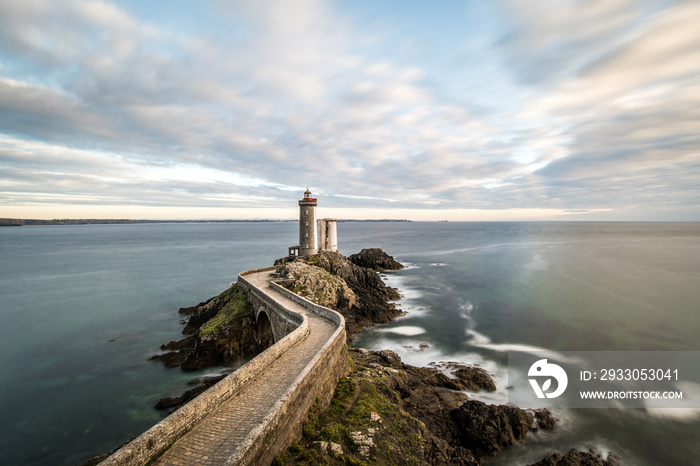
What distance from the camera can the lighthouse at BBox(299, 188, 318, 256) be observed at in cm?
3562

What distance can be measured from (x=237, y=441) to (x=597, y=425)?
16.1m

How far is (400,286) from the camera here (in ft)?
136

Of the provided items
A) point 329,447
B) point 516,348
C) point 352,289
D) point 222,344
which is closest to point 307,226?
point 352,289

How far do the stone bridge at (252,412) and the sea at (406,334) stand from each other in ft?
25.8

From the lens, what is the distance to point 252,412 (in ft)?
29.3

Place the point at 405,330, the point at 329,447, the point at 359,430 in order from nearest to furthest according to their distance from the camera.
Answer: the point at 329,447 → the point at 359,430 → the point at 405,330

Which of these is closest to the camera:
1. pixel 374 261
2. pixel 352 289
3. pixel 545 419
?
pixel 545 419

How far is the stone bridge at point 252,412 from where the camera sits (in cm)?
718

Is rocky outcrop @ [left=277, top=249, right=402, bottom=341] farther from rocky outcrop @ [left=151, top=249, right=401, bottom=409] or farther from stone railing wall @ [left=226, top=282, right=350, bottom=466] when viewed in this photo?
stone railing wall @ [left=226, top=282, right=350, bottom=466]

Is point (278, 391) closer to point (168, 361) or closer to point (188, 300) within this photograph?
point (168, 361)

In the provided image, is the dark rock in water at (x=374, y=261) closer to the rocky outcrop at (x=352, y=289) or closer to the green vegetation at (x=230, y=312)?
the rocky outcrop at (x=352, y=289)

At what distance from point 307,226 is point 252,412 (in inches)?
1084

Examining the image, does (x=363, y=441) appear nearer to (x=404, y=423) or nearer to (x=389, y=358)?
(x=404, y=423)

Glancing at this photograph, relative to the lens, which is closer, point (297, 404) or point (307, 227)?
point (297, 404)
